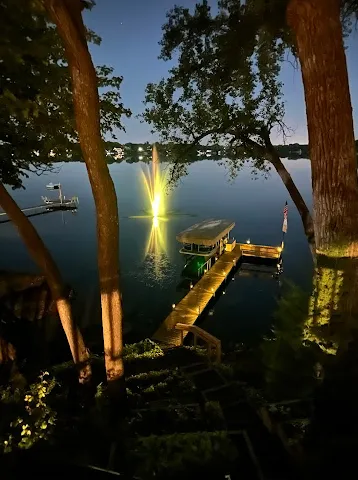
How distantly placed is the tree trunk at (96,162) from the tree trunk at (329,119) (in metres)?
2.61

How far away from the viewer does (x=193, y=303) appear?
17766 millimetres

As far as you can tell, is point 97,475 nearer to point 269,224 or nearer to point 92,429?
point 92,429

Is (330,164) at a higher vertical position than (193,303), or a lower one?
higher

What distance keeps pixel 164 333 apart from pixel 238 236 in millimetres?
30809

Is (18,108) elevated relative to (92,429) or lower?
elevated

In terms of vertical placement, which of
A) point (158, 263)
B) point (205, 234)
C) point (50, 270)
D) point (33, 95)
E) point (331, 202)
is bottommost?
point (158, 263)

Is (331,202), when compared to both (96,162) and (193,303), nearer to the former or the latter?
(96,162)

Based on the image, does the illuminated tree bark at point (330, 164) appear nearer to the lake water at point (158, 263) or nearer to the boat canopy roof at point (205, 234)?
the lake water at point (158, 263)

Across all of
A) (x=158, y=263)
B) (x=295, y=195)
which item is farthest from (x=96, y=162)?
(x=158, y=263)

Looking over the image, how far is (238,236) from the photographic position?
142 ft

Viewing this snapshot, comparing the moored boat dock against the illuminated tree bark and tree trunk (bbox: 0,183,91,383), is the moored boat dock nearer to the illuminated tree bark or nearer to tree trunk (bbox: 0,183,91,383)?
tree trunk (bbox: 0,183,91,383)

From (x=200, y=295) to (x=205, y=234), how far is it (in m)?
6.68

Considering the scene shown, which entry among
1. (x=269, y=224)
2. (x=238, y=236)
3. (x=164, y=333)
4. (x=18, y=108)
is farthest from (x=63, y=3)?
(x=269, y=224)

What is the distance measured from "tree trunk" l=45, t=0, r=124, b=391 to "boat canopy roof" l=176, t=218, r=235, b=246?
18.4 metres
